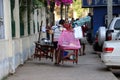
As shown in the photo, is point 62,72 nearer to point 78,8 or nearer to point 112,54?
point 112,54

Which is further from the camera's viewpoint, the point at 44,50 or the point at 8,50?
Answer: the point at 44,50

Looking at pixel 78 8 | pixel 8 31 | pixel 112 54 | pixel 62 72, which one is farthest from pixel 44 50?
pixel 78 8

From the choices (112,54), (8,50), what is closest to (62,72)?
(112,54)

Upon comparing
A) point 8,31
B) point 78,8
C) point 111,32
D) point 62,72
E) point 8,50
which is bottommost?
point 62,72

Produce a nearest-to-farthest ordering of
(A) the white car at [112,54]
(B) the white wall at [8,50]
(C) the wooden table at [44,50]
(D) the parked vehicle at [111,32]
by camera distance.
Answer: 1. (B) the white wall at [8,50]
2. (A) the white car at [112,54]
3. (C) the wooden table at [44,50]
4. (D) the parked vehicle at [111,32]

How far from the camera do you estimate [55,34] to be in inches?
680

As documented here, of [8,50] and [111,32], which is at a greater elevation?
[111,32]

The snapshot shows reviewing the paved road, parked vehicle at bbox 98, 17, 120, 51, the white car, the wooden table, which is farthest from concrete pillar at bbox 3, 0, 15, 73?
parked vehicle at bbox 98, 17, 120, 51

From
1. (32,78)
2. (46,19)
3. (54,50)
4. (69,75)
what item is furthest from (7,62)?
(46,19)

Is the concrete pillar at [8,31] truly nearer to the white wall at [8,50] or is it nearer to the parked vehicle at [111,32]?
the white wall at [8,50]

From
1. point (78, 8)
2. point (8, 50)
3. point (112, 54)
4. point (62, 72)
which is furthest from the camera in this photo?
point (78, 8)

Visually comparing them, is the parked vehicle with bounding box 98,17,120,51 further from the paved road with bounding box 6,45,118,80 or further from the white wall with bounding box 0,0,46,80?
the white wall with bounding box 0,0,46,80

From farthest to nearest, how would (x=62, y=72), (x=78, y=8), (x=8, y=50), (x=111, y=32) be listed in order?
(x=78, y=8)
(x=111, y=32)
(x=62, y=72)
(x=8, y=50)

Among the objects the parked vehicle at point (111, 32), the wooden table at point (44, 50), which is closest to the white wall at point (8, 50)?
the wooden table at point (44, 50)
